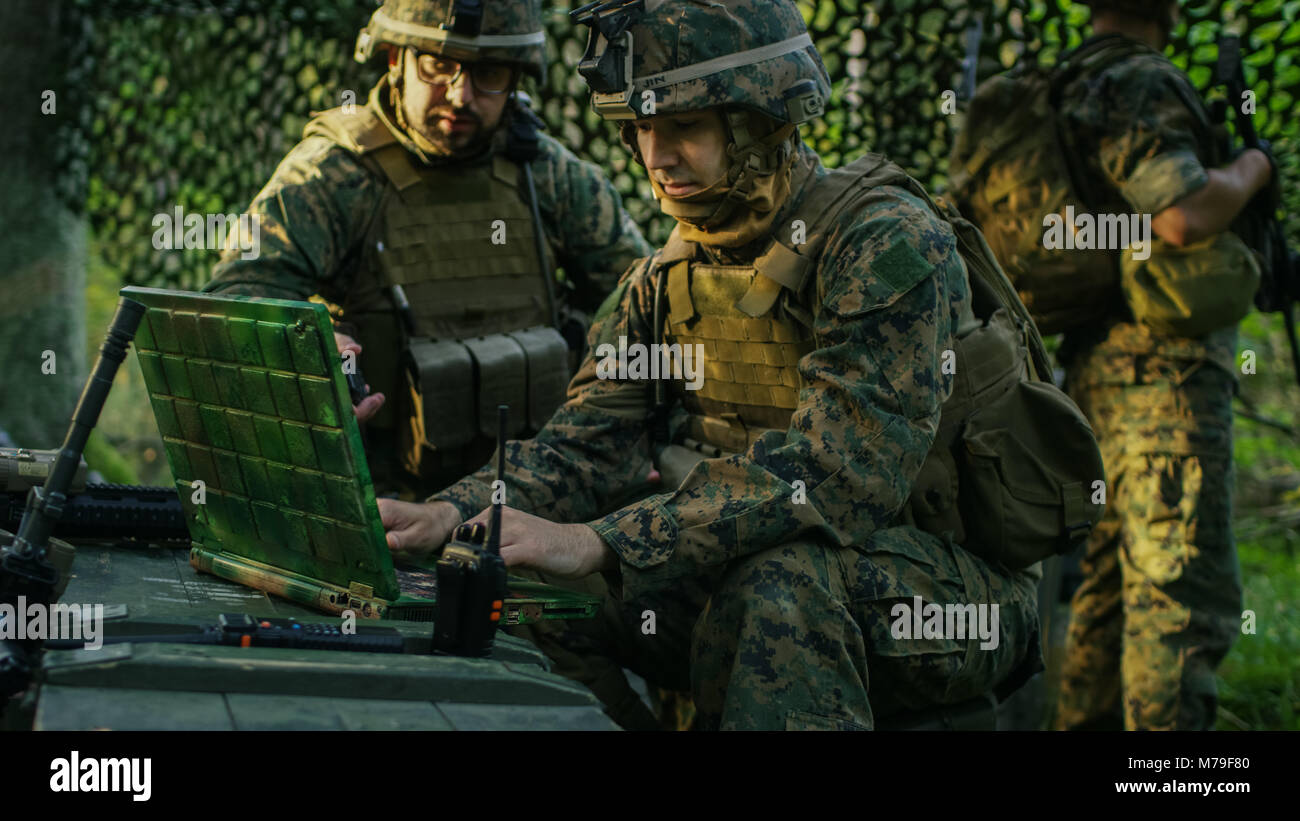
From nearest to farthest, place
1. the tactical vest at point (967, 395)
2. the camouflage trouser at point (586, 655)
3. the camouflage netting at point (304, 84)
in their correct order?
the tactical vest at point (967, 395)
the camouflage trouser at point (586, 655)
the camouflage netting at point (304, 84)

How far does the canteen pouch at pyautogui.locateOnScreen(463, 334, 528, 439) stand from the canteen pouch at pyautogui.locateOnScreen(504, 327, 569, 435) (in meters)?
0.02

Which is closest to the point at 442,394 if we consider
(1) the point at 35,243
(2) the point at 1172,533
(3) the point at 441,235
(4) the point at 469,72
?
(3) the point at 441,235

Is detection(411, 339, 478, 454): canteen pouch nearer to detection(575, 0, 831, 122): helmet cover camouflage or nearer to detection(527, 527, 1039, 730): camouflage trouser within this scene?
detection(527, 527, 1039, 730): camouflage trouser

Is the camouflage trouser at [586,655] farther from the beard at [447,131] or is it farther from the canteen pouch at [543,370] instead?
the beard at [447,131]

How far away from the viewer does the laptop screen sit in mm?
2477

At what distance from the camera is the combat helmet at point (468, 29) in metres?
4.28

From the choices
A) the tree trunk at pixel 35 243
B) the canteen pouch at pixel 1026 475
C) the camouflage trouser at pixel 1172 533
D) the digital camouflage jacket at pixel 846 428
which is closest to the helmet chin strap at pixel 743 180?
the digital camouflage jacket at pixel 846 428

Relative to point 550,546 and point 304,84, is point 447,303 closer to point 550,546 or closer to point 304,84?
point 550,546

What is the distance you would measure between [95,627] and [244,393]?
0.51 metres

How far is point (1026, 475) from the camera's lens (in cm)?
324

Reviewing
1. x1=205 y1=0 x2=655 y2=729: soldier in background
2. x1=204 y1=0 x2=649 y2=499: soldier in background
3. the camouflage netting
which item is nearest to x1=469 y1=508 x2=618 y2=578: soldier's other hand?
x1=205 y1=0 x2=655 y2=729: soldier in background

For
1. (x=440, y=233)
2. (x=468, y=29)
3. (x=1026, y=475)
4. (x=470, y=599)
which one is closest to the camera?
(x=470, y=599)

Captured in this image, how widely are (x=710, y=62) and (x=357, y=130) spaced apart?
1.80 m

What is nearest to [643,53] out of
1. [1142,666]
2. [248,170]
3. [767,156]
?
[767,156]
